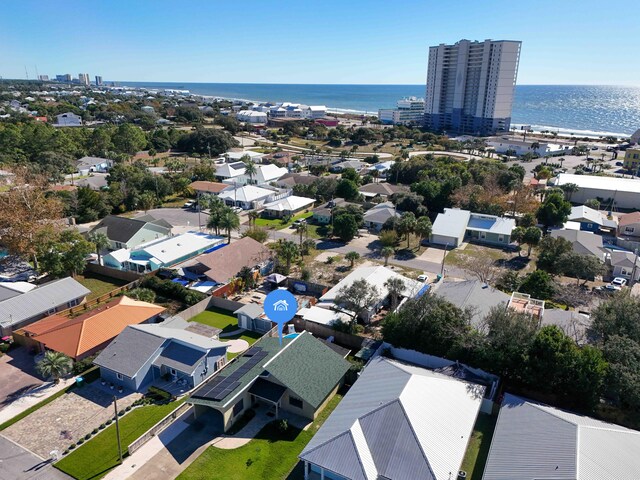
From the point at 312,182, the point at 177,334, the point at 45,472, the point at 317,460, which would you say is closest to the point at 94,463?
the point at 45,472

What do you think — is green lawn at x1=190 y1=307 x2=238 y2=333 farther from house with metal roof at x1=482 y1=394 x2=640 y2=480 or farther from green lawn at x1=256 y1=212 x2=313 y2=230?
green lawn at x1=256 y1=212 x2=313 y2=230

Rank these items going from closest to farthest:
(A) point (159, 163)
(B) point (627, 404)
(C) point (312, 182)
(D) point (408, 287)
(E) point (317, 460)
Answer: (E) point (317, 460) < (B) point (627, 404) < (D) point (408, 287) < (C) point (312, 182) < (A) point (159, 163)

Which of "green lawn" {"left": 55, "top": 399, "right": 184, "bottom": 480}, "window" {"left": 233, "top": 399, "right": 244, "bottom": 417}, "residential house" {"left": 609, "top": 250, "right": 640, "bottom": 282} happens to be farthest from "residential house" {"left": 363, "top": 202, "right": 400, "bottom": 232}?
"green lawn" {"left": 55, "top": 399, "right": 184, "bottom": 480}

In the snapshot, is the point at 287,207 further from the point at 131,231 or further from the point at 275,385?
the point at 275,385

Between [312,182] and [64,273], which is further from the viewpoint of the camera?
[312,182]

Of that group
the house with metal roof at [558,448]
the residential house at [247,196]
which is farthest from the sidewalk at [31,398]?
the residential house at [247,196]

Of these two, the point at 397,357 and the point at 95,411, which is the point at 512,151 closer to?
the point at 397,357
